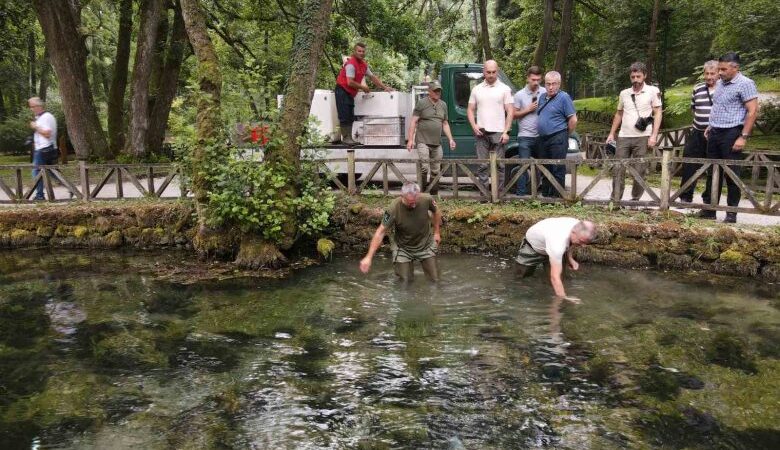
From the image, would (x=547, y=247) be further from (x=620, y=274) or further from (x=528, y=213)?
(x=528, y=213)

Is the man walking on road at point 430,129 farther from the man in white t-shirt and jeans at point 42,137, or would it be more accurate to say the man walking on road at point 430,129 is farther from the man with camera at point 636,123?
the man in white t-shirt and jeans at point 42,137

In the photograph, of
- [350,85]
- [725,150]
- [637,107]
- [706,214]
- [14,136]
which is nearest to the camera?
[725,150]

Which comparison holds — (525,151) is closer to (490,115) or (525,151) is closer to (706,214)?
(490,115)

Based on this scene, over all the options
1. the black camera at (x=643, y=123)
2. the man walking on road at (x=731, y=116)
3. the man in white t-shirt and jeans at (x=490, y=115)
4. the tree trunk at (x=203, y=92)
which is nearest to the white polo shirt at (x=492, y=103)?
the man in white t-shirt and jeans at (x=490, y=115)

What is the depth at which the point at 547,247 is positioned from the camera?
24.3ft

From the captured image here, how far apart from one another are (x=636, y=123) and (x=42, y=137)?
38.1ft

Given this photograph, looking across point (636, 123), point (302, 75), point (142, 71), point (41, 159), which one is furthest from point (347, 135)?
point (142, 71)

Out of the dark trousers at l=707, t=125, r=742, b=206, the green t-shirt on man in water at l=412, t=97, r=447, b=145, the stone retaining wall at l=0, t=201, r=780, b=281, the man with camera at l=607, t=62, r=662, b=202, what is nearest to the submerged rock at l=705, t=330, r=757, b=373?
the stone retaining wall at l=0, t=201, r=780, b=281

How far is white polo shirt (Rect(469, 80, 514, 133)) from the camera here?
10.7 meters

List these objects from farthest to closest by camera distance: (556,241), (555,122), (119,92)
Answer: (119,92), (555,122), (556,241)

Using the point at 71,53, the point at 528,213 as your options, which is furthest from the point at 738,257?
the point at 71,53

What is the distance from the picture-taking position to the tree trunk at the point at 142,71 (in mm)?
16547

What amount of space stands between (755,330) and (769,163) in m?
3.56

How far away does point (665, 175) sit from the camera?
975 centimetres
